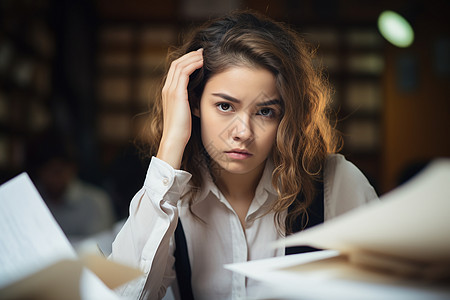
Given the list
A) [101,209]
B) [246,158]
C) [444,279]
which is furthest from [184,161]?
[101,209]

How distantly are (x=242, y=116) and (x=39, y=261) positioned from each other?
41cm

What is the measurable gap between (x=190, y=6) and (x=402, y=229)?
14.5 feet

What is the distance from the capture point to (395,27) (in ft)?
7.23

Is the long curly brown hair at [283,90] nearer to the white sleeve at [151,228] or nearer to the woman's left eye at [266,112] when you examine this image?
the woman's left eye at [266,112]

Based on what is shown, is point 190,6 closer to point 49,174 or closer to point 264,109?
point 49,174

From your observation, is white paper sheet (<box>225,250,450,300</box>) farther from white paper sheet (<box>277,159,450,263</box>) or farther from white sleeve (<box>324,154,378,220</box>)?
white sleeve (<box>324,154,378,220</box>)

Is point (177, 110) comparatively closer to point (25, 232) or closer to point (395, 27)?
point (25, 232)

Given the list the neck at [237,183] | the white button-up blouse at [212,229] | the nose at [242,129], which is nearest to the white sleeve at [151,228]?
the white button-up blouse at [212,229]

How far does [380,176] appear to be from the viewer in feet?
14.1

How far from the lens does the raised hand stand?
0.71m

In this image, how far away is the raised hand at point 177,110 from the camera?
71 centimetres

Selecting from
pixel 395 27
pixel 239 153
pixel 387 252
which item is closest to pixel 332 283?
pixel 387 252

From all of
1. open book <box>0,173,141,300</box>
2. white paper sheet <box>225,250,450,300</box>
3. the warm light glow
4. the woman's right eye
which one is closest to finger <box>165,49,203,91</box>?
the woman's right eye

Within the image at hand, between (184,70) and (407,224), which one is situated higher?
(184,70)
